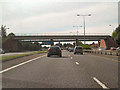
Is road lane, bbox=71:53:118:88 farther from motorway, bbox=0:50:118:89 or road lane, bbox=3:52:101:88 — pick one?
road lane, bbox=3:52:101:88

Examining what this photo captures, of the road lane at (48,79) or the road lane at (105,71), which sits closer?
the road lane at (48,79)

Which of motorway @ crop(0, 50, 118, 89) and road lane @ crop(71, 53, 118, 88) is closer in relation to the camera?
motorway @ crop(0, 50, 118, 89)

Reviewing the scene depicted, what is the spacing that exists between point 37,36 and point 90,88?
7615 cm

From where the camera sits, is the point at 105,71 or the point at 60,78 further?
the point at 105,71

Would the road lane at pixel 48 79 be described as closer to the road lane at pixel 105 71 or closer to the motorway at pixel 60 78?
the motorway at pixel 60 78

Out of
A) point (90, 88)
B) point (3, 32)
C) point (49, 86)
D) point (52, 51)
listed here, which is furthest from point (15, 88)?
point (3, 32)

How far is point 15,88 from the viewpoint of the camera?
7602mm

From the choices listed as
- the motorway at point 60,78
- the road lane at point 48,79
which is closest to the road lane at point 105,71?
the motorway at point 60,78

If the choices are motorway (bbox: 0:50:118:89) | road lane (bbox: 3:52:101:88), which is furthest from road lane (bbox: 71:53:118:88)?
road lane (bbox: 3:52:101:88)

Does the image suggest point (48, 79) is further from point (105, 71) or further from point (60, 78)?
point (105, 71)

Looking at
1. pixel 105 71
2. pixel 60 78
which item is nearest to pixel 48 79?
pixel 60 78

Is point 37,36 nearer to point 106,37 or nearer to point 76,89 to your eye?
point 106,37

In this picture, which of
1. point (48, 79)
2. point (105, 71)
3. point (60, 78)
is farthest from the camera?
point (105, 71)

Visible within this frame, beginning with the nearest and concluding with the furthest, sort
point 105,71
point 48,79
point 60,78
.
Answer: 1. point 48,79
2. point 60,78
3. point 105,71
